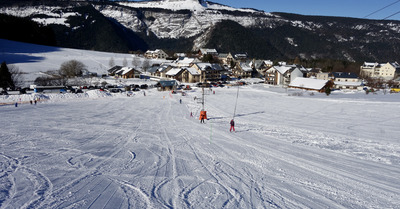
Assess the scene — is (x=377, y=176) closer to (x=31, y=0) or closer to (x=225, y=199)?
(x=225, y=199)

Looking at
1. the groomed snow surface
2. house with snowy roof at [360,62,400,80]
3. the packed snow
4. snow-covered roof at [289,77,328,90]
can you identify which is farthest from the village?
the groomed snow surface

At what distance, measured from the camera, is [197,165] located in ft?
30.0

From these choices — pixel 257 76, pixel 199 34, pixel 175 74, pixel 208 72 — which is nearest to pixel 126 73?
pixel 175 74

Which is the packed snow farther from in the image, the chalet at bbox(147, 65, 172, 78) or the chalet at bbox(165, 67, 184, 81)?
the chalet at bbox(147, 65, 172, 78)

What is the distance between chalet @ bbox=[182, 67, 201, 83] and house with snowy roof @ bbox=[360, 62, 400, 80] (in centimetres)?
5643

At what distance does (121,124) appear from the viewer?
17.1m

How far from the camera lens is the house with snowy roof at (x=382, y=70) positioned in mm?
75125

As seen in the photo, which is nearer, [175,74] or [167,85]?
[167,85]

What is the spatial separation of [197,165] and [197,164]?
0.10 meters

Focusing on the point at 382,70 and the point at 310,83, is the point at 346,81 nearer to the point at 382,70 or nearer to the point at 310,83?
the point at 310,83

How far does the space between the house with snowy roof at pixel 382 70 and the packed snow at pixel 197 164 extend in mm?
75103

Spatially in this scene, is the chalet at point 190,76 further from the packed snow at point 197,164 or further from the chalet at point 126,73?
the packed snow at point 197,164

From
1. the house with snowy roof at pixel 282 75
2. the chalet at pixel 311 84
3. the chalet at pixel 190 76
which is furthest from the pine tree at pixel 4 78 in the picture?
the house with snowy roof at pixel 282 75

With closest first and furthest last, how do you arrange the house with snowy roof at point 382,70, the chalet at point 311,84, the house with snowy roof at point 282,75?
the chalet at point 311,84 < the house with snowy roof at point 282,75 < the house with snowy roof at point 382,70
